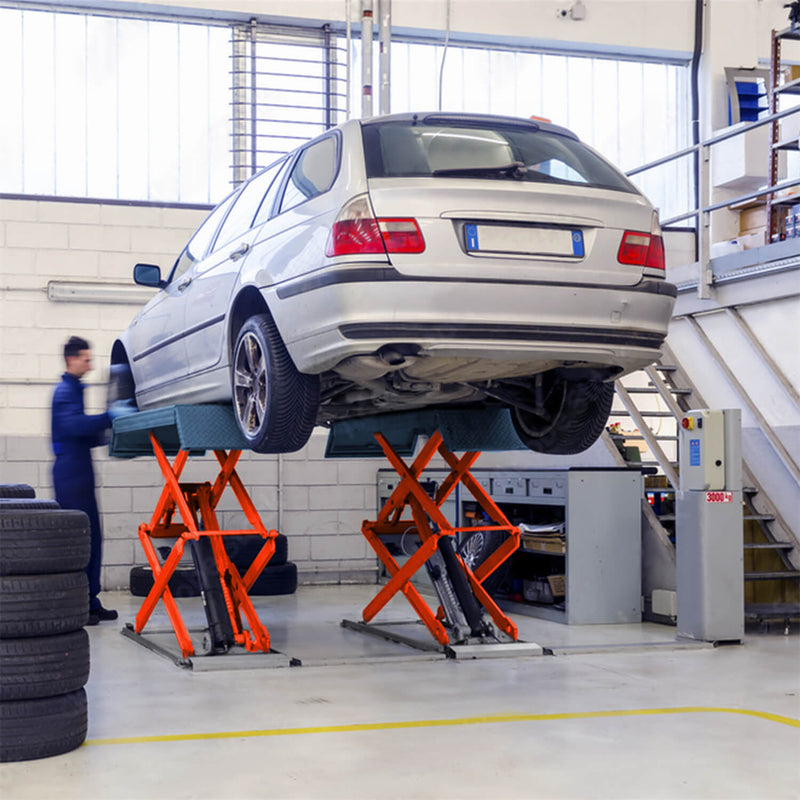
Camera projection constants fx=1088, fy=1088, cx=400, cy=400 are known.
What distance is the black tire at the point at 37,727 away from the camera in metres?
3.62

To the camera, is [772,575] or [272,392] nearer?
[272,392]

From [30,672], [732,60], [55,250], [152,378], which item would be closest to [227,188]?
[55,250]

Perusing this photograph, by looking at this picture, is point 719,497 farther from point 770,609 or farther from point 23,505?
point 23,505

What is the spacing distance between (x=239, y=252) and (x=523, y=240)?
56.6 inches

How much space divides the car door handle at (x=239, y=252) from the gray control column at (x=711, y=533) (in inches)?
124

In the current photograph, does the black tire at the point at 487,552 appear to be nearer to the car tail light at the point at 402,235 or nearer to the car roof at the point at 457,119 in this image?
the car roof at the point at 457,119

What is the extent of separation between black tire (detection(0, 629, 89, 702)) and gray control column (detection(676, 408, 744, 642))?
13.1ft

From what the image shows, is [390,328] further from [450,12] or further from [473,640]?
[450,12]

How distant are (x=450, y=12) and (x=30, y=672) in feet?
27.3

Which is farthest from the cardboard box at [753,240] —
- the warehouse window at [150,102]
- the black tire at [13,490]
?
the black tire at [13,490]

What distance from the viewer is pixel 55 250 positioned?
9.44 meters

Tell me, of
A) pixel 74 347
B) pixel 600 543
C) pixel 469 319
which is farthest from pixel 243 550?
pixel 469 319

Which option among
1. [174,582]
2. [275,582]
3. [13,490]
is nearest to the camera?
[13,490]

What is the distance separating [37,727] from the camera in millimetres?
3656
